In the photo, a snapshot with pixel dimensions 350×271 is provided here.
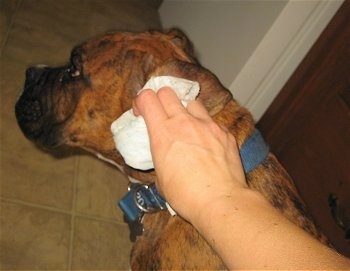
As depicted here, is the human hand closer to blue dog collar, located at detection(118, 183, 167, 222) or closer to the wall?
blue dog collar, located at detection(118, 183, 167, 222)

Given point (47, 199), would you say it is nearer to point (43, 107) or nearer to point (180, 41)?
point (43, 107)

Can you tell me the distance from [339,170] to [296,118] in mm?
603

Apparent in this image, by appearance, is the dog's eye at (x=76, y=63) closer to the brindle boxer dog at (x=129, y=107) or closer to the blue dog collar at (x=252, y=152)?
the brindle boxer dog at (x=129, y=107)

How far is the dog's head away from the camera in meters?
1.62

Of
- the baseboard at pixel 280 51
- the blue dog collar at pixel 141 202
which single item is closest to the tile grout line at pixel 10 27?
the baseboard at pixel 280 51

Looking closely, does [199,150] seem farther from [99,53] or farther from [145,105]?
[99,53]

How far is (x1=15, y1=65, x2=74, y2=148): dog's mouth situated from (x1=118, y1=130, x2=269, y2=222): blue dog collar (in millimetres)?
436

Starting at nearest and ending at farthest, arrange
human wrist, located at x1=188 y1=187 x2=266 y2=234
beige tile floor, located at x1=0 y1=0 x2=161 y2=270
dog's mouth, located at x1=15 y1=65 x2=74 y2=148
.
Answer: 1. human wrist, located at x1=188 y1=187 x2=266 y2=234
2. dog's mouth, located at x1=15 y1=65 x2=74 y2=148
3. beige tile floor, located at x1=0 y1=0 x2=161 y2=270

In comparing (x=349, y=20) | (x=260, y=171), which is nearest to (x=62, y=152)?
(x=260, y=171)

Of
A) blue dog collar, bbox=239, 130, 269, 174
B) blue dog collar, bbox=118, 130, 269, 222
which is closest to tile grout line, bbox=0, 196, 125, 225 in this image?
blue dog collar, bbox=118, 130, 269, 222

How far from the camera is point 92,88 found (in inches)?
66.4

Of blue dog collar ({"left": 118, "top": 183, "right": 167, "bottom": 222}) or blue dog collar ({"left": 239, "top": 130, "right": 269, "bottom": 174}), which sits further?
blue dog collar ({"left": 118, "top": 183, "right": 167, "bottom": 222})

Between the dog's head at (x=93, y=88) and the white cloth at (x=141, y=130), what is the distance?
0.21 m

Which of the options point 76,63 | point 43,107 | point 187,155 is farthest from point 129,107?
point 187,155
